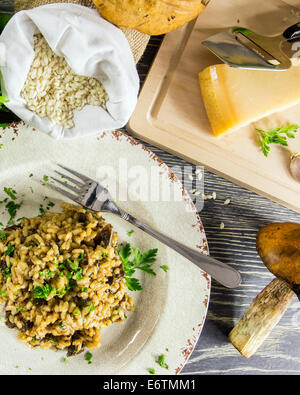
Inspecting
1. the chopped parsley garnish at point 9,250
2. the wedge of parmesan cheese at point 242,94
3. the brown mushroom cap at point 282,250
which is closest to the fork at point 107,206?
the brown mushroom cap at point 282,250

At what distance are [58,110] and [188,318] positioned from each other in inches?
49.1

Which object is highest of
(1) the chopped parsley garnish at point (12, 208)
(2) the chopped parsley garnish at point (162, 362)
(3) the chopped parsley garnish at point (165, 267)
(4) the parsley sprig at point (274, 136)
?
(4) the parsley sprig at point (274, 136)

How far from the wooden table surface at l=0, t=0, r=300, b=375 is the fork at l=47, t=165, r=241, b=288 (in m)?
0.25

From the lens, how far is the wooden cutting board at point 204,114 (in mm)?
2037

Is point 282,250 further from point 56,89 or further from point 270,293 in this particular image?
point 56,89

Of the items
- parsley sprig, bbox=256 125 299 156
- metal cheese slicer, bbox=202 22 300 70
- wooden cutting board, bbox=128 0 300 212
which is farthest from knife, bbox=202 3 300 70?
parsley sprig, bbox=256 125 299 156

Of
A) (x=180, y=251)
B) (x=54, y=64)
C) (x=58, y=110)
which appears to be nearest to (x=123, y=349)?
(x=180, y=251)

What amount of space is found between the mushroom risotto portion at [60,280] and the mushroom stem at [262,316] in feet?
2.50

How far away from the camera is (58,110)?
1.84m

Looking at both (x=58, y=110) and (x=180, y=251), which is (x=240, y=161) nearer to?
(x=180, y=251)

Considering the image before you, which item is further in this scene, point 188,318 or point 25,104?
point 188,318

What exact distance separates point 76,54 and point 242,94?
2.91 feet

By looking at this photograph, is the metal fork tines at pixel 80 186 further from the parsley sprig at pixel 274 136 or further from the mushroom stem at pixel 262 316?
the mushroom stem at pixel 262 316
